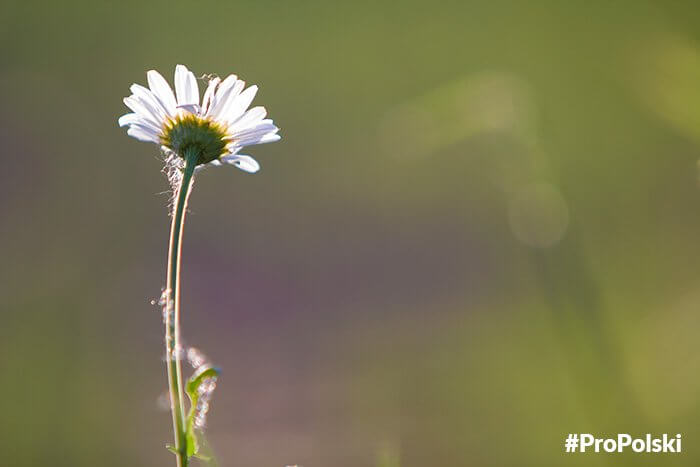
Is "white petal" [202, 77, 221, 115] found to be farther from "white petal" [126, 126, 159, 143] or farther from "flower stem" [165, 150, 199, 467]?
"flower stem" [165, 150, 199, 467]

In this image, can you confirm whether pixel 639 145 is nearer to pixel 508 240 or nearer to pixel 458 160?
pixel 508 240

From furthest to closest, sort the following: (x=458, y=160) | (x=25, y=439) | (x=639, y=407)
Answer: (x=458, y=160)
(x=25, y=439)
(x=639, y=407)

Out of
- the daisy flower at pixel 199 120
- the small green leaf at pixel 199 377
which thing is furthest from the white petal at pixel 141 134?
the small green leaf at pixel 199 377

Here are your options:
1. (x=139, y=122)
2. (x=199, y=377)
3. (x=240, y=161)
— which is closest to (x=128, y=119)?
(x=139, y=122)

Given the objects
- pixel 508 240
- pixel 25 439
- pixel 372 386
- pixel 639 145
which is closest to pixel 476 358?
pixel 372 386

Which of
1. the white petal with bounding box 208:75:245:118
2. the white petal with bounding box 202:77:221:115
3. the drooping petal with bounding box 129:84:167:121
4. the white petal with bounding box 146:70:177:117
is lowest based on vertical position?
the drooping petal with bounding box 129:84:167:121

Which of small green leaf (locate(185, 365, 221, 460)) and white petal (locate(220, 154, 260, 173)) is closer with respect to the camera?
small green leaf (locate(185, 365, 221, 460))

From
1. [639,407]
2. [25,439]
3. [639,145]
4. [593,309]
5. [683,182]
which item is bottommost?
[639,407]

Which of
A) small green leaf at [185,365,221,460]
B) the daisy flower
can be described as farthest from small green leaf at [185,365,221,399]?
the daisy flower

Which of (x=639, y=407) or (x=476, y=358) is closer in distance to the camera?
(x=639, y=407)
